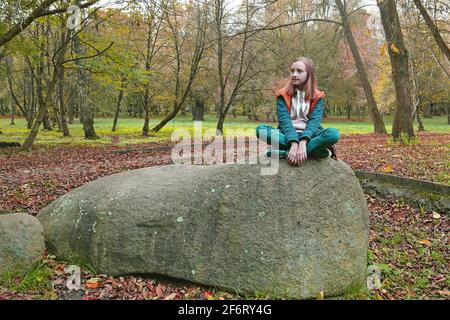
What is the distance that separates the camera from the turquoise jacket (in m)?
4.61

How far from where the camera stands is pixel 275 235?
4.48 meters

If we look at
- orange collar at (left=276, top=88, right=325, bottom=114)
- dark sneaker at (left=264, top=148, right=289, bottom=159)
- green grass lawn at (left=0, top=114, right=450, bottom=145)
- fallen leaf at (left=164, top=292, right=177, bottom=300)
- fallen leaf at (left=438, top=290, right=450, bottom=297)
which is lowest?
fallen leaf at (left=438, top=290, right=450, bottom=297)

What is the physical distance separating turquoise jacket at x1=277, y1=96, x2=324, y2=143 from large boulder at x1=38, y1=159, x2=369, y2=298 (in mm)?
386

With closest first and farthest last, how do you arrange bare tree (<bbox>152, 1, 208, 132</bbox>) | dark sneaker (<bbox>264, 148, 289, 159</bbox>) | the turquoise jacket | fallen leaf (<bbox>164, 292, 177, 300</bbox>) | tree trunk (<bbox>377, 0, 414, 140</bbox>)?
fallen leaf (<bbox>164, 292, 177, 300</bbox>)
the turquoise jacket
dark sneaker (<bbox>264, 148, 289, 159</bbox>)
tree trunk (<bbox>377, 0, 414, 140</bbox>)
bare tree (<bbox>152, 1, 208, 132</bbox>)

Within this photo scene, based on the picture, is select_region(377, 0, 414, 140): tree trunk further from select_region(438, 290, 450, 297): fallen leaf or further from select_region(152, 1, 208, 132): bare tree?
select_region(152, 1, 208, 132): bare tree

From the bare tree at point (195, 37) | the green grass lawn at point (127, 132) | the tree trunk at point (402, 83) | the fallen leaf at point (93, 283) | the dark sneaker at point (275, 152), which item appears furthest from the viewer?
the bare tree at point (195, 37)

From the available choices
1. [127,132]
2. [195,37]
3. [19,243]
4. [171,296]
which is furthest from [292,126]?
[127,132]

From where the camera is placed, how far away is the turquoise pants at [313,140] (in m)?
4.61

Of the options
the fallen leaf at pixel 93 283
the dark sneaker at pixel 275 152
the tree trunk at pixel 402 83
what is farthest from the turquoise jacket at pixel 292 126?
the tree trunk at pixel 402 83

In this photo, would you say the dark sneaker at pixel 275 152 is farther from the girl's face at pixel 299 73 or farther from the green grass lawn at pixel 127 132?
the green grass lawn at pixel 127 132

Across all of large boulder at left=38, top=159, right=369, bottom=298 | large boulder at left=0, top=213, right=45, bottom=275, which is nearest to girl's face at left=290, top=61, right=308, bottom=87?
large boulder at left=38, top=159, right=369, bottom=298

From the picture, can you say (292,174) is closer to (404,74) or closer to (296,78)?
(296,78)

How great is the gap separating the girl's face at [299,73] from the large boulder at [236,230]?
97cm

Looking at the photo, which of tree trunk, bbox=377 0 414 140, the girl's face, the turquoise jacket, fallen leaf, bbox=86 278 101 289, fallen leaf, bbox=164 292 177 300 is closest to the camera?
fallen leaf, bbox=164 292 177 300
